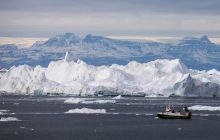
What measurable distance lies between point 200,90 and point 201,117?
263 feet

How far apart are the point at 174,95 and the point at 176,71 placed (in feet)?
36.3

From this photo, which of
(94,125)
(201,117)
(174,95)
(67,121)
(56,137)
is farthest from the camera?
(174,95)

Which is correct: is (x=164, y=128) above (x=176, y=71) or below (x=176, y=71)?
below

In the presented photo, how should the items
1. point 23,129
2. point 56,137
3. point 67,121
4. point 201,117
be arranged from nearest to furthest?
point 56,137
point 23,129
point 67,121
point 201,117

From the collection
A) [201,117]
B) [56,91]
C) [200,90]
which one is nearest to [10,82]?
[56,91]

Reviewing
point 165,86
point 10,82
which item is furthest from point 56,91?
point 165,86

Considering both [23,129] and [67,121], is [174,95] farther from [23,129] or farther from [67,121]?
[23,129]

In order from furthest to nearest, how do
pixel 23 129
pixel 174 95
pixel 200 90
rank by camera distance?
pixel 174 95, pixel 200 90, pixel 23 129

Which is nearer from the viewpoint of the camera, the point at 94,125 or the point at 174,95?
the point at 94,125

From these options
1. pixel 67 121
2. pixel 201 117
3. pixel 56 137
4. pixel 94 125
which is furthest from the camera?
pixel 201 117

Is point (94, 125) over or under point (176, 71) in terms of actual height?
under

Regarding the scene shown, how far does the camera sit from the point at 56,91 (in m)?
192

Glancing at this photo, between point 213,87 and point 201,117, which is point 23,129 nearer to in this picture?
point 201,117

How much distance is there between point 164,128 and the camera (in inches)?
3078
